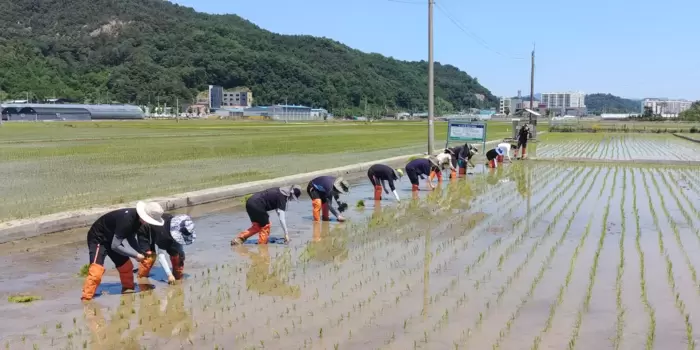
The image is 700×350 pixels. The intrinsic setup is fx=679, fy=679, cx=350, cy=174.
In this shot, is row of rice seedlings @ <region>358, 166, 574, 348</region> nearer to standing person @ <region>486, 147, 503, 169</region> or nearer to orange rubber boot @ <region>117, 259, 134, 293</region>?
orange rubber boot @ <region>117, 259, 134, 293</region>

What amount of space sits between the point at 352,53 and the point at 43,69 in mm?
91120

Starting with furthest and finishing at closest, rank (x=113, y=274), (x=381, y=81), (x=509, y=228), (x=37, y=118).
→ (x=381, y=81) → (x=37, y=118) → (x=509, y=228) → (x=113, y=274)

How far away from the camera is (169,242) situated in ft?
23.2

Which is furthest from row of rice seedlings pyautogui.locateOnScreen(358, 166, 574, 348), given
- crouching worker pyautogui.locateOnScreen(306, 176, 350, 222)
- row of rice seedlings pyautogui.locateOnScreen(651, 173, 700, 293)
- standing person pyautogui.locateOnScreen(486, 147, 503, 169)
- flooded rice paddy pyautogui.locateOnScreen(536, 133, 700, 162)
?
flooded rice paddy pyautogui.locateOnScreen(536, 133, 700, 162)

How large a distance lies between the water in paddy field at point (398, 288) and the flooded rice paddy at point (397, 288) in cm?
2

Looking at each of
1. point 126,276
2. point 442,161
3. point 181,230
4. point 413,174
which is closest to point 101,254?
point 126,276

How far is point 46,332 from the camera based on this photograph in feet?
18.2

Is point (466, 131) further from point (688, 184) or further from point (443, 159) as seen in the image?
point (688, 184)

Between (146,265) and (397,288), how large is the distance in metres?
2.69

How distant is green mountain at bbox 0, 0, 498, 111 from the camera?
136m

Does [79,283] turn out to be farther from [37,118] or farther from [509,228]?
[37,118]

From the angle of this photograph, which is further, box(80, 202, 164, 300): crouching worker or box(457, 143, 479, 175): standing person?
box(457, 143, 479, 175): standing person

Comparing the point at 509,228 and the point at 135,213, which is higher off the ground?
the point at 135,213

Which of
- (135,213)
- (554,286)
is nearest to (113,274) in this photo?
(135,213)
